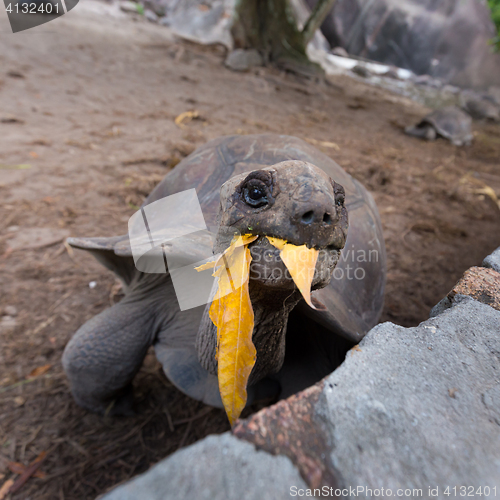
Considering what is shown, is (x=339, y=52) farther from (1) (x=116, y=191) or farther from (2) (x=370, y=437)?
(2) (x=370, y=437)

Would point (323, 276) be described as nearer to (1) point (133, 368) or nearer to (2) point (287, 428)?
(2) point (287, 428)

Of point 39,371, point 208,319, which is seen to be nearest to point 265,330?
point 208,319

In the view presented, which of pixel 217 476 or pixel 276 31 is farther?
pixel 276 31

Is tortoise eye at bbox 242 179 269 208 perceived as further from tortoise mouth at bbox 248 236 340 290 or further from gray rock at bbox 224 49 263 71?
gray rock at bbox 224 49 263 71

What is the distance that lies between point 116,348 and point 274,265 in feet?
3.63

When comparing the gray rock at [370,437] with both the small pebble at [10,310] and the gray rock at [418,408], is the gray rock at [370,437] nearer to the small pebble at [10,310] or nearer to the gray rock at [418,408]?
the gray rock at [418,408]

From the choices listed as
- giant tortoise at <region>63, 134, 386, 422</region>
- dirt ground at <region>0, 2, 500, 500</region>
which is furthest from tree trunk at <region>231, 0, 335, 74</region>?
giant tortoise at <region>63, 134, 386, 422</region>

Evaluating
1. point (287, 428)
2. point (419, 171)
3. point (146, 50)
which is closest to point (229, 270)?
point (287, 428)

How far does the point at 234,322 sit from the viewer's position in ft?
2.68

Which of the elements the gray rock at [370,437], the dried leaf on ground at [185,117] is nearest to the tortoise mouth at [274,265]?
the gray rock at [370,437]

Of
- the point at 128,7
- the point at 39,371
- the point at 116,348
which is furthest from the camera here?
the point at 128,7

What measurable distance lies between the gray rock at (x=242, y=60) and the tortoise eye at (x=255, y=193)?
322 inches

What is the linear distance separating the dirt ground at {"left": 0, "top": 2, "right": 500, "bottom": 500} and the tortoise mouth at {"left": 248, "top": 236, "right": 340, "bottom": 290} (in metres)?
1.18

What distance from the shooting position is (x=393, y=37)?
60.1 feet
